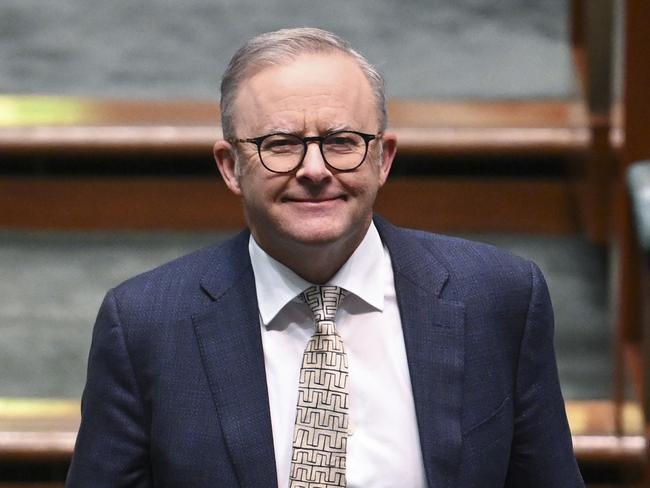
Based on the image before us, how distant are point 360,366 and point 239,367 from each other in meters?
Answer: 0.06

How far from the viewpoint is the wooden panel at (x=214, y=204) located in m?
1.52

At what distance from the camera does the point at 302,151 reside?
0.76 m

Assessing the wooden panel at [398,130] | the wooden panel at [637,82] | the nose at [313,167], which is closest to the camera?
the nose at [313,167]

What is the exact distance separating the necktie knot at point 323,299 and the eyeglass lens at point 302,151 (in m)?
0.08

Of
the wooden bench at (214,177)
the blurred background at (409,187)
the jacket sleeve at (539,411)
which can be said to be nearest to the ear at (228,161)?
the jacket sleeve at (539,411)

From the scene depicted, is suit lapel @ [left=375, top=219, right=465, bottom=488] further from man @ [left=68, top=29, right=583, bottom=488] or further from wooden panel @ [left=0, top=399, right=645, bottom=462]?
wooden panel @ [left=0, top=399, right=645, bottom=462]

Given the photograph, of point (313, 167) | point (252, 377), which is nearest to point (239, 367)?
point (252, 377)

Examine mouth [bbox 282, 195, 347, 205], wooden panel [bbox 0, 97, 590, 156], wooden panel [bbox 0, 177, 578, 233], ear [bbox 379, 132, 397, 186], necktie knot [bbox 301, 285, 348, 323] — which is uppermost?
wooden panel [bbox 0, 97, 590, 156]

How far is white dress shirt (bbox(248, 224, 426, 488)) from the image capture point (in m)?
0.80

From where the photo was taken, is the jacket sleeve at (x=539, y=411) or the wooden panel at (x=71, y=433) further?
the wooden panel at (x=71, y=433)

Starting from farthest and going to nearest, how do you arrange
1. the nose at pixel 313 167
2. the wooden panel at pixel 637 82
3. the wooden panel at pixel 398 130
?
the wooden panel at pixel 398 130
the wooden panel at pixel 637 82
the nose at pixel 313 167

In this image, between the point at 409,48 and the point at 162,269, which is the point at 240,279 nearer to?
the point at 162,269

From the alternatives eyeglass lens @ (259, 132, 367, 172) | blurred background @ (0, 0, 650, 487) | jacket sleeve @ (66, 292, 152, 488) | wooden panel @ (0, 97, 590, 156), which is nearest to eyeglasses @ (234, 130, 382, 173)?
eyeglass lens @ (259, 132, 367, 172)

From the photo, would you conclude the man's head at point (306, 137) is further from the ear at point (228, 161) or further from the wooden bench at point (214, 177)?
the wooden bench at point (214, 177)
